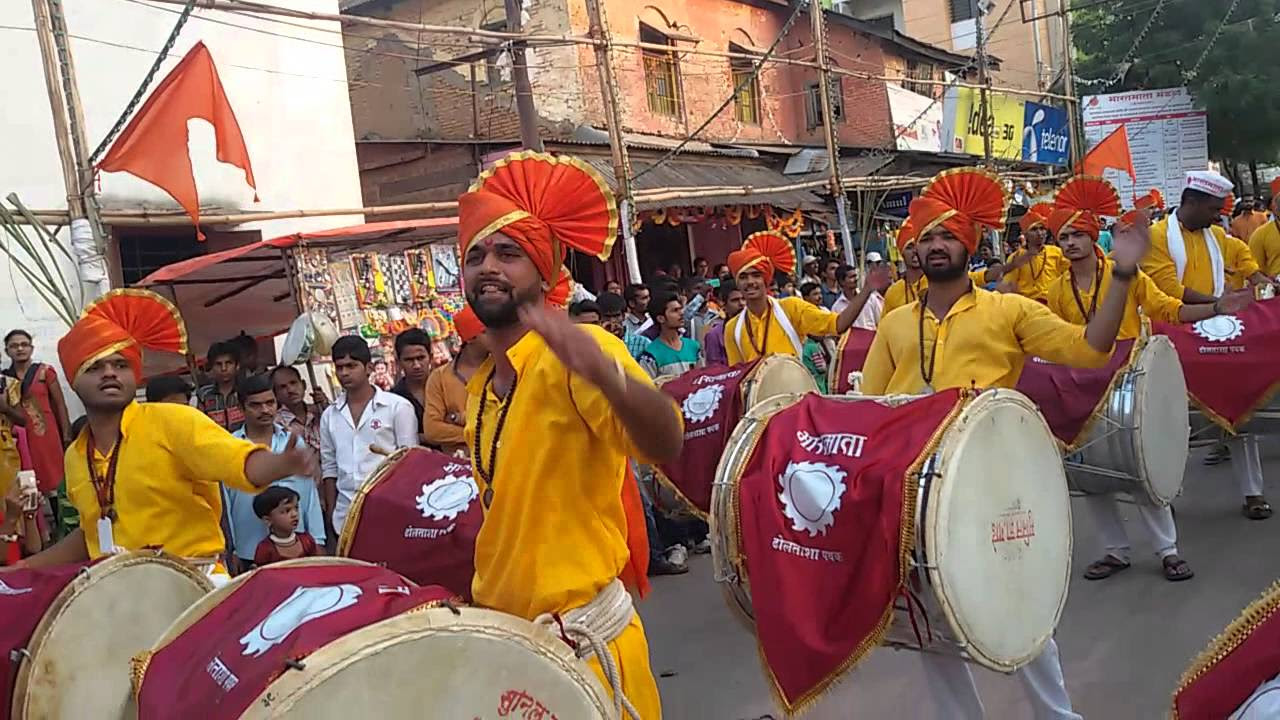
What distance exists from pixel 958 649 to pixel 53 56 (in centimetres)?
713

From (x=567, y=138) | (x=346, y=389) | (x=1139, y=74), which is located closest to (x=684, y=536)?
(x=346, y=389)

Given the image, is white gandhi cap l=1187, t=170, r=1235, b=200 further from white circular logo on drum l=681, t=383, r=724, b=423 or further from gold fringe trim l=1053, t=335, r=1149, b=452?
Result: white circular logo on drum l=681, t=383, r=724, b=423

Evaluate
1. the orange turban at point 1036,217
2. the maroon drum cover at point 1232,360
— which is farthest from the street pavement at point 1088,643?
the orange turban at point 1036,217

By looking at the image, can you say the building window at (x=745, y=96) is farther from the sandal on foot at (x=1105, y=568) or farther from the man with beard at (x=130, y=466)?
the man with beard at (x=130, y=466)

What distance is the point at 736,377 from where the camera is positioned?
595 centimetres

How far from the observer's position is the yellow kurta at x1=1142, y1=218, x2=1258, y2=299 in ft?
21.7

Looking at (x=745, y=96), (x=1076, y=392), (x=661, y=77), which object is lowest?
(x=1076, y=392)

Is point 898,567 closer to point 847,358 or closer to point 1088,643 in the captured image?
point 1088,643

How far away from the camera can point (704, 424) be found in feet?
19.2

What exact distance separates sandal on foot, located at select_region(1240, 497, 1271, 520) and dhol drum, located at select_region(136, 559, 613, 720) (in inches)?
222

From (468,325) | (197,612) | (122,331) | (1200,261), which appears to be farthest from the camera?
(1200,261)

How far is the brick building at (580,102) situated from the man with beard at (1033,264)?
586 cm

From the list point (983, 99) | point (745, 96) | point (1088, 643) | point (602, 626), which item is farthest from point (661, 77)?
point (602, 626)

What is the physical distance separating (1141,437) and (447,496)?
11.5 feet
